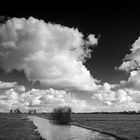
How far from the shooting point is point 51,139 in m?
36.3

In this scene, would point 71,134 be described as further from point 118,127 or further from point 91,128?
point 118,127

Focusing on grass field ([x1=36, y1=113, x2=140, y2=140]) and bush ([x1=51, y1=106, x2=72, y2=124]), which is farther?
bush ([x1=51, y1=106, x2=72, y2=124])

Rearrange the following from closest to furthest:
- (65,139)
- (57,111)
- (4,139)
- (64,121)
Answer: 1. (4,139)
2. (65,139)
3. (64,121)
4. (57,111)

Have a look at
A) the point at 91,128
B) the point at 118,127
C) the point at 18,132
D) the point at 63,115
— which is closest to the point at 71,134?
the point at 18,132

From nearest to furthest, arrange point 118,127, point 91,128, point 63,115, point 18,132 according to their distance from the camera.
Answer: point 18,132 < point 91,128 < point 118,127 < point 63,115

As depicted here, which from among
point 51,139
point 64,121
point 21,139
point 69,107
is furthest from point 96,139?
point 69,107

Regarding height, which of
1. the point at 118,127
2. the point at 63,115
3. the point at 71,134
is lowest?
the point at 71,134

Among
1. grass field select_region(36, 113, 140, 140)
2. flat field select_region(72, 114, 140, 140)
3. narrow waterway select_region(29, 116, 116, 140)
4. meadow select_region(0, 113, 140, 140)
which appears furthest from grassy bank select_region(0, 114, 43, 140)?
flat field select_region(72, 114, 140, 140)

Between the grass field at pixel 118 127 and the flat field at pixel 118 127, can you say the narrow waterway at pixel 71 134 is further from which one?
the flat field at pixel 118 127

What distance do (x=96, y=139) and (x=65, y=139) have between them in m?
6.15

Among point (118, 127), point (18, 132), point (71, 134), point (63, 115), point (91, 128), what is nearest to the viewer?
point (71, 134)

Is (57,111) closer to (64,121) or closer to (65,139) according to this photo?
(64,121)

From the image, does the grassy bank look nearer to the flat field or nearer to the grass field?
the grass field

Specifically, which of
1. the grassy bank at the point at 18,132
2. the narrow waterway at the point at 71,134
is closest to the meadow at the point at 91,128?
the grassy bank at the point at 18,132
